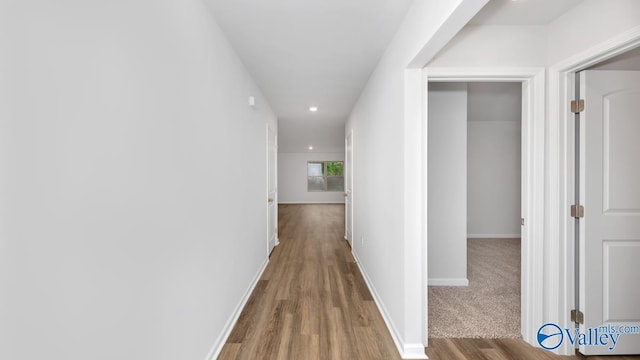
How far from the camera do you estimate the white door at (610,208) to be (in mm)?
2018

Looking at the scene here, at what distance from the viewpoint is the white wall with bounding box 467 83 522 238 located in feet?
19.6

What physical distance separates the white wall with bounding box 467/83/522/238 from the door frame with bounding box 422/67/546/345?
4004mm

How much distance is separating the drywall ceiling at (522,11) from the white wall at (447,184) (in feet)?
4.04

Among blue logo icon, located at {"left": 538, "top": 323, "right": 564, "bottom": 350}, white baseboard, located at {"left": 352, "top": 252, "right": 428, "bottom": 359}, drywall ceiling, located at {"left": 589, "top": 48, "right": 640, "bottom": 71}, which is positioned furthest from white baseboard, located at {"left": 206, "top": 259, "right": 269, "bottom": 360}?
drywall ceiling, located at {"left": 589, "top": 48, "right": 640, "bottom": 71}

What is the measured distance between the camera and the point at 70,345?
0.86 m

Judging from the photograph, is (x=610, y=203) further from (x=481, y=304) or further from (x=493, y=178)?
(x=493, y=178)

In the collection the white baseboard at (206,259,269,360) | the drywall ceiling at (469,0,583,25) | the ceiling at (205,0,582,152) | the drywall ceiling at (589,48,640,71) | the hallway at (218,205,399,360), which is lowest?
the hallway at (218,205,399,360)

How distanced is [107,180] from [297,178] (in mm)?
11551

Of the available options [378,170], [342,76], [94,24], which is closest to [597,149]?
[378,170]

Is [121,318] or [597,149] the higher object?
[597,149]

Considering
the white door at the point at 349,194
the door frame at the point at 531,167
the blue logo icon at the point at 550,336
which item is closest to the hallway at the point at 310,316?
the door frame at the point at 531,167

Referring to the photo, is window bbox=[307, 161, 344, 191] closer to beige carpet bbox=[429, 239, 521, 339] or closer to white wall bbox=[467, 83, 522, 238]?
white wall bbox=[467, 83, 522, 238]

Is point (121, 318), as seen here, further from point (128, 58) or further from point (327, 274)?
point (327, 274)

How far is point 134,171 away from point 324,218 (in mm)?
7396
